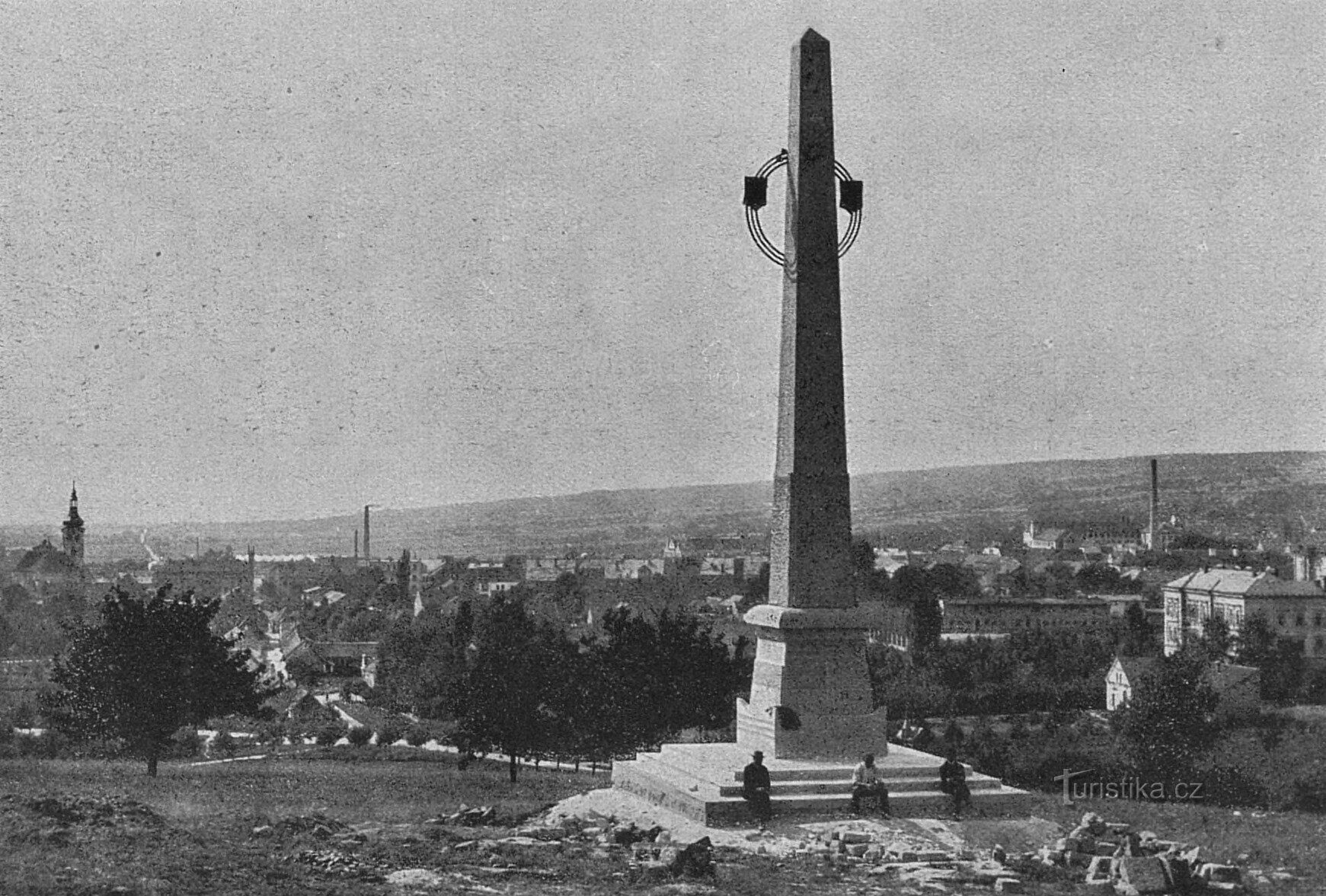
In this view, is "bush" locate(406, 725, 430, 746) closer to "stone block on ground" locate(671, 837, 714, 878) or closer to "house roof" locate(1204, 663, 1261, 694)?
"house roof" locate(1204, 663, 1261, 694)

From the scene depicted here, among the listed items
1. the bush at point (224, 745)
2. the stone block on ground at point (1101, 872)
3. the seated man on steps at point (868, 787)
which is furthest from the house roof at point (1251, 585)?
the stone block on ground at point (1101, 872)

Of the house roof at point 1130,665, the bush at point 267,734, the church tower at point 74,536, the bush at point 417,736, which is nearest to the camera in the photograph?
the bush at point 267,734

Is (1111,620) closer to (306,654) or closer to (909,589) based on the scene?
(909,589)

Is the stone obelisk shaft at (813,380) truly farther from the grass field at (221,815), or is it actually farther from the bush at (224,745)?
the bush at (224,745)

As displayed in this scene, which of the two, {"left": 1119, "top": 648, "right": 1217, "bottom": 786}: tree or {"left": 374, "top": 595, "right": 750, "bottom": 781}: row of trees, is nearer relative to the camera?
{"left": 374, "top": 595, "right": 750, "bottom": 781}: row of trees

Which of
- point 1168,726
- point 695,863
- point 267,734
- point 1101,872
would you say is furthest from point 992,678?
point 695,863

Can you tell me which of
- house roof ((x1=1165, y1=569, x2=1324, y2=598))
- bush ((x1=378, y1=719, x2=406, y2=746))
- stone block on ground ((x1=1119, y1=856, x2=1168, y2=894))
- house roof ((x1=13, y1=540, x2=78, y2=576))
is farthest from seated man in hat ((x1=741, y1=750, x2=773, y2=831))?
house roof ((x1=13, y1=540, x2=78, y2=576))
